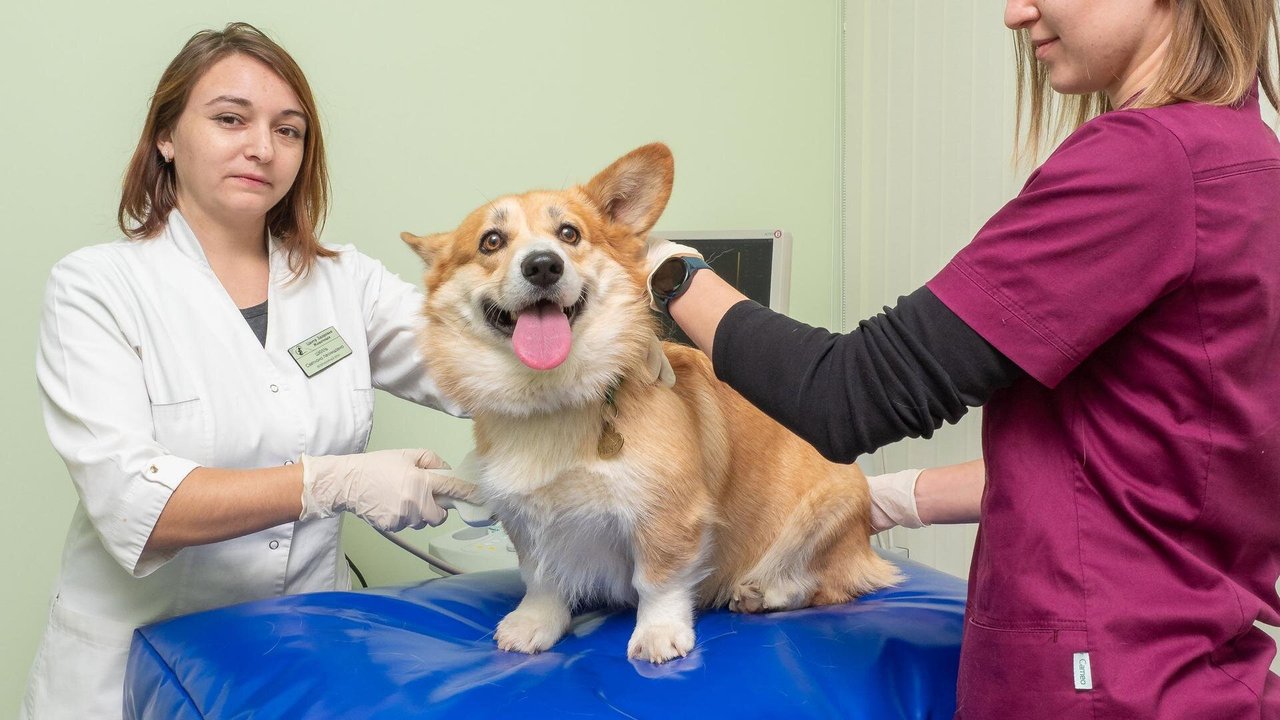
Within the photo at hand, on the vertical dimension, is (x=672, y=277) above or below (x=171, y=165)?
below

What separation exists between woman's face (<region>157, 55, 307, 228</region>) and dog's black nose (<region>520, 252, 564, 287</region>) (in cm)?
69

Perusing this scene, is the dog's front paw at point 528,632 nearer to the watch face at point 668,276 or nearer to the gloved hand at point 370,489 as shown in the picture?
the gloved hand at point 370,489

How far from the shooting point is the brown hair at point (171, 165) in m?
1.61

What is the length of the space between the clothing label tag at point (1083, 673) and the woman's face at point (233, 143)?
1.45 m

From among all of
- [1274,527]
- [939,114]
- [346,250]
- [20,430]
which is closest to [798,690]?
[1274,527]

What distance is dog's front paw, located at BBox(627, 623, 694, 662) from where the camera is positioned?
112 centimetres

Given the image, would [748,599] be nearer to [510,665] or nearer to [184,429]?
[510,665]

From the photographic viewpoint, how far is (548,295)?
1.22 meters

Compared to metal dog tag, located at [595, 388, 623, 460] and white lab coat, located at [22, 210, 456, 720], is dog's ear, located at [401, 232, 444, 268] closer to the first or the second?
white lab coat, located at [22, 210, 456, 720]

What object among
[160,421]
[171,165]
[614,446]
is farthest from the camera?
[171,165]

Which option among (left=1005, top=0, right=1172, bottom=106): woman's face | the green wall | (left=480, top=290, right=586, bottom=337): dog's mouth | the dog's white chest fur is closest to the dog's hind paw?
the dog's white chest fur

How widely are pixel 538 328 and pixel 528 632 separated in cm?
41

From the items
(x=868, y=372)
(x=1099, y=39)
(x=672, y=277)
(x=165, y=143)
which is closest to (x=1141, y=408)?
(x=868, y=372)

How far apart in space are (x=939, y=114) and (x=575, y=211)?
1770 millimetres
